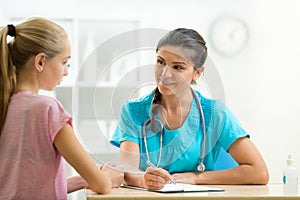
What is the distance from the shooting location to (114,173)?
5.57 feet

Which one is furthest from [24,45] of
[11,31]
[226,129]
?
[226,129]

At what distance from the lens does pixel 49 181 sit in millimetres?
1466

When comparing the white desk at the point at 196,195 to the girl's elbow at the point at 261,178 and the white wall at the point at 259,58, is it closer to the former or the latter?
the girl's elbow at the point at 261,178

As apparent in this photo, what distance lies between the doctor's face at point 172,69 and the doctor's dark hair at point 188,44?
1cm

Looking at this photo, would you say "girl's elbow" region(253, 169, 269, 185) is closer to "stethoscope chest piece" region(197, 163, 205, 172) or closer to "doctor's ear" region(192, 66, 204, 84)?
"stethoscope chest piece" region(197, 163, 205, 172)

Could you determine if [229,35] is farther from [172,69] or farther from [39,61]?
[39,61]

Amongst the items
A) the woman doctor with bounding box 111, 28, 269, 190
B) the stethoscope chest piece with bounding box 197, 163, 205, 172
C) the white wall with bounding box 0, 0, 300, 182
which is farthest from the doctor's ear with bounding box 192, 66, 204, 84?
the white wall with bounding box 0, 0, 300, 182

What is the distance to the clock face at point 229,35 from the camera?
14.1ft

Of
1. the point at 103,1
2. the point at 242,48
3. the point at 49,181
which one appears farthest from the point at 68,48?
the point at 242,48

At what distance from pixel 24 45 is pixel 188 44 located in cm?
56

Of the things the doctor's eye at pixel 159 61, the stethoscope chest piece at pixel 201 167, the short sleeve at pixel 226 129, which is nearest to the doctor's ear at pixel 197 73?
the doctor's eye at pixel 159 61

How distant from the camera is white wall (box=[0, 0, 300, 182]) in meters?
4.21

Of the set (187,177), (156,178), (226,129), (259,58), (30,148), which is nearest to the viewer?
(30,148)

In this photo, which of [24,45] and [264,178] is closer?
[24,45]
